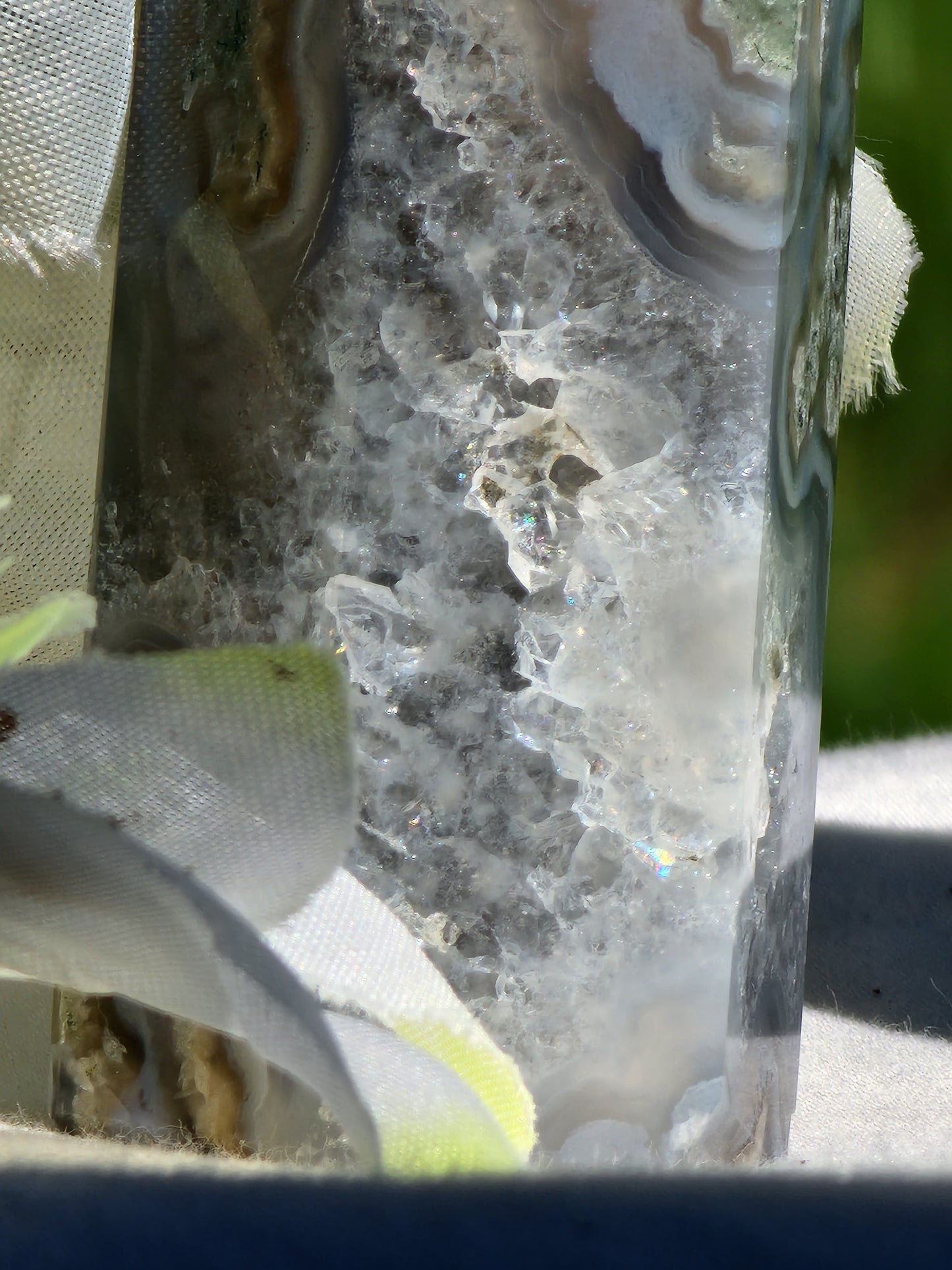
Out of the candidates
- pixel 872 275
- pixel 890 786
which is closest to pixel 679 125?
pixel 872 275

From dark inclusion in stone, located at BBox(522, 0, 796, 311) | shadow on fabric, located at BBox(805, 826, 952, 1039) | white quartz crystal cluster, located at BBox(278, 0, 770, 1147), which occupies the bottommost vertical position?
shadow on fabric, located at BBox(805, 826, 952, 1039)

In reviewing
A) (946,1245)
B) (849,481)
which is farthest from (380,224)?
(849,481)

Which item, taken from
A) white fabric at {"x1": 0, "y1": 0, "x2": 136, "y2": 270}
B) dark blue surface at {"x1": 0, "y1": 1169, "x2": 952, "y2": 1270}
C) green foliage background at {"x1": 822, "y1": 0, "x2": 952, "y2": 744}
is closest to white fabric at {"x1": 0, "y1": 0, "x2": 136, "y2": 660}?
white fabric at {"x1": 0, "y1": 0, "x2": 136, "y2": 270}

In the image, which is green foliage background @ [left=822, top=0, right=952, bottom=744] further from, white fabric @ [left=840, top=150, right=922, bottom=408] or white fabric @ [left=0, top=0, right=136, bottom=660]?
white fabric @ [left=0, top=0, right=136, bottom=660]

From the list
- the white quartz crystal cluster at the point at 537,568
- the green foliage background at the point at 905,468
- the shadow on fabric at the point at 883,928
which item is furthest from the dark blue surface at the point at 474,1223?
the green foliage background at the point at 905,468

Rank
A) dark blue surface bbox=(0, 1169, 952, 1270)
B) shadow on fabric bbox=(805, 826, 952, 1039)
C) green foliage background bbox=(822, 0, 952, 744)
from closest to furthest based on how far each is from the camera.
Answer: dark blue surface bbox=(0, 1169, 952, 1270) → shadow on fabric bbox=(805, 826, 952, 1039) → green foliage background bbox=(822, 0, 952, 744)

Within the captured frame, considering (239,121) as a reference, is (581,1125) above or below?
below

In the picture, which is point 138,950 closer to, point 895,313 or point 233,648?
point 233,648
